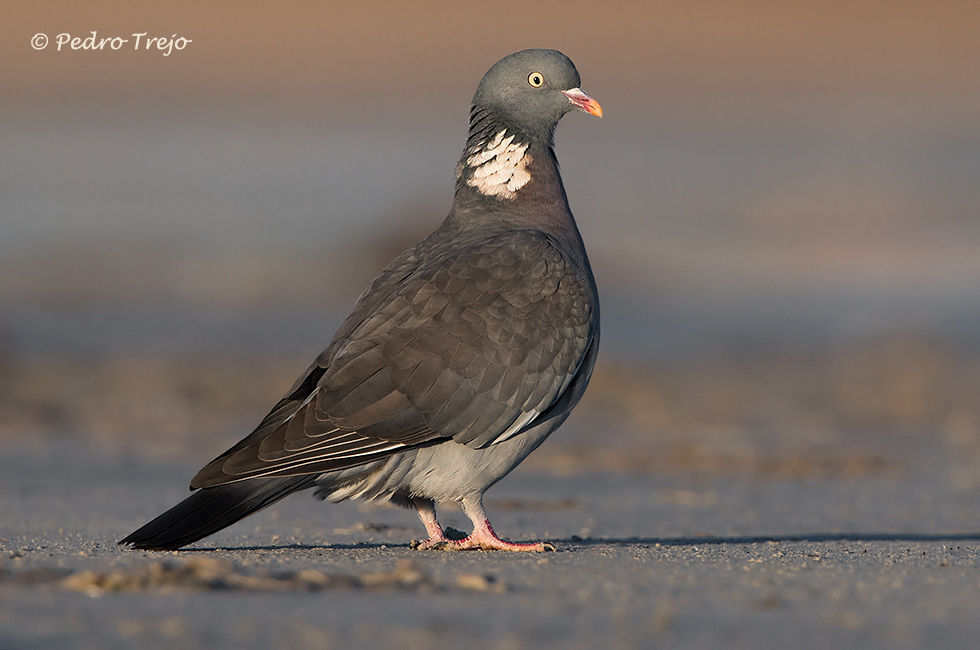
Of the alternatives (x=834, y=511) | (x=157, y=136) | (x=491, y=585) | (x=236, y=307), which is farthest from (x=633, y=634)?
(x=157, y=136)

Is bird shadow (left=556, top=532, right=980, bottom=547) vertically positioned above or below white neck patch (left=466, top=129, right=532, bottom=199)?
below

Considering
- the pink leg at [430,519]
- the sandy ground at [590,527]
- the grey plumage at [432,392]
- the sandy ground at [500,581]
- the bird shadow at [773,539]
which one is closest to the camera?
the sandy ground at [500,581]

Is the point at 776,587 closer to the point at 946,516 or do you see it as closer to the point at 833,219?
the point at 946,516

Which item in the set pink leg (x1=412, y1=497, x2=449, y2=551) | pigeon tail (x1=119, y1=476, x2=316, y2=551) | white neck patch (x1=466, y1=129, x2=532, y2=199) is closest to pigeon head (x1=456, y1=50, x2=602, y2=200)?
white neck patch (x1=466, y1=129, x2=532, y2=199)

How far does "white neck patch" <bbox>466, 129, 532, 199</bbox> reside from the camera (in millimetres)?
7082

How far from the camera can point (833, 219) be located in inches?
910

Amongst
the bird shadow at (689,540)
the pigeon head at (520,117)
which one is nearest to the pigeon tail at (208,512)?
the bird shadow at (689,540)

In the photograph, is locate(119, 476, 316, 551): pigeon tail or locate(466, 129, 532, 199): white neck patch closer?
locate(119, 476, 316, 551): pigeon tail

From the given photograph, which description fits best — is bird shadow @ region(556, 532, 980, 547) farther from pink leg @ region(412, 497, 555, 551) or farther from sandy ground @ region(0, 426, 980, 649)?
pink leg @ region(412, 497, 555, 551)

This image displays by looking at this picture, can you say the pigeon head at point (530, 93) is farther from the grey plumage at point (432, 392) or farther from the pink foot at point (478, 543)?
the pink foot at point (478, 543)

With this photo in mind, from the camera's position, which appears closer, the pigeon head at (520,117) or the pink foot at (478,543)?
the pink foot at (478,543)

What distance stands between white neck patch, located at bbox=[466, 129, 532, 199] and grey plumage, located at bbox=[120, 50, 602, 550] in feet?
1.02

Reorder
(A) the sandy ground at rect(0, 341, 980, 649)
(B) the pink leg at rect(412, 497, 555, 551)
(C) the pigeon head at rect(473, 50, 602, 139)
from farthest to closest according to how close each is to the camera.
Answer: (C) the pigeon head at rect(473, 50, 602, 139) < (B) the pink leg at rect(412, 497, 555, 551) < (A) the sandy ground at rect(0, 341, 980, 649)

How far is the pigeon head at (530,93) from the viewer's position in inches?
287
